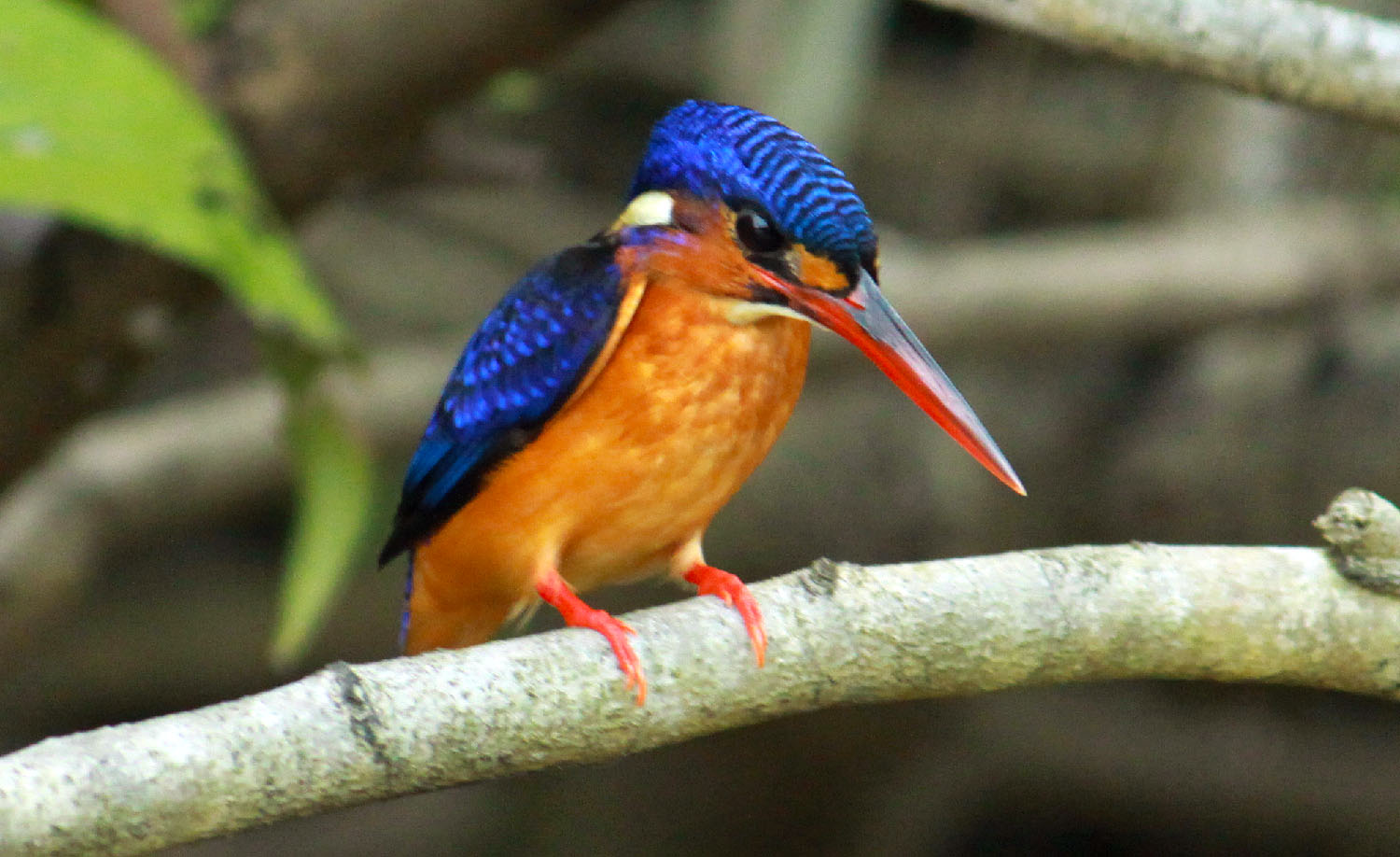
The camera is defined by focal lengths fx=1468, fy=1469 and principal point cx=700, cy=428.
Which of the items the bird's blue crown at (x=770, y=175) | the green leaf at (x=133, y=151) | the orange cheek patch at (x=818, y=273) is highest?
the bird's blue crown at (x=770, y=175)

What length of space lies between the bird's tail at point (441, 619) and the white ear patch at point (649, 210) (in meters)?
0.61

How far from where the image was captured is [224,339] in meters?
4.87

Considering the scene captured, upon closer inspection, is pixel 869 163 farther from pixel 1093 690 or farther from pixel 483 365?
pixel 483 365

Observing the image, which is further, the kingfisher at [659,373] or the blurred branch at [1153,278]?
the blurred branch at [1153,278]

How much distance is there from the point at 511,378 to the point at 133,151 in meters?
0.78

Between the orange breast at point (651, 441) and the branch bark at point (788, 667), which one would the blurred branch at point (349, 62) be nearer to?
the orange breast at point (651, 441)

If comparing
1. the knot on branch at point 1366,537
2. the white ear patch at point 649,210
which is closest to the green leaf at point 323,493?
the white ear patch at point 649,210

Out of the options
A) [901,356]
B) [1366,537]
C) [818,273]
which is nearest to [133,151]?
[818,273]

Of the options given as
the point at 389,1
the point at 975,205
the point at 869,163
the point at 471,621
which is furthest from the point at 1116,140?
the point at 471,621

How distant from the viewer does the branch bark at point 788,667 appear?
1.37m

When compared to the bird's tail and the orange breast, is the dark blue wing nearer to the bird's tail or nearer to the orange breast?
the orange breast

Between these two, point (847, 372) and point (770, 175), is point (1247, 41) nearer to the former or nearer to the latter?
point (770, 175)

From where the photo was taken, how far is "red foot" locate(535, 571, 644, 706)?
1.54 m

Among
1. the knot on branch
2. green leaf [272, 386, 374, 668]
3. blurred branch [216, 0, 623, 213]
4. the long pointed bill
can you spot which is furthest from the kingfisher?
blurred branch [216, 0, 623, 213]
